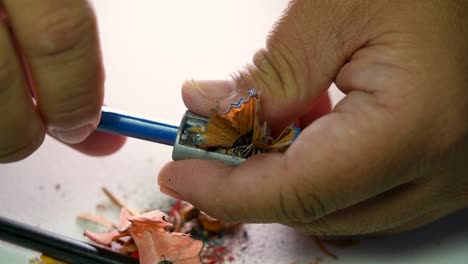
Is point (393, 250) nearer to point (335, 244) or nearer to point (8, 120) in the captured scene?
point (335, 244)

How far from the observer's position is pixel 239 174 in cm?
65

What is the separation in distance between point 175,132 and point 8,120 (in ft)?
0.68

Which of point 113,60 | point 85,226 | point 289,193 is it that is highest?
point 289,193

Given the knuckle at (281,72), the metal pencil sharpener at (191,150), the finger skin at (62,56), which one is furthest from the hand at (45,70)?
the knuckle at (281,72)

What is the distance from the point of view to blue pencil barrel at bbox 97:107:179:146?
0.74m

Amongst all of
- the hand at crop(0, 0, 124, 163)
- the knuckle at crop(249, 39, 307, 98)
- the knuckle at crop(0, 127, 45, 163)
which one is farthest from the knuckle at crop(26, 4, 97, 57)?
the knuckle at crop(249, 39, 307, 98)

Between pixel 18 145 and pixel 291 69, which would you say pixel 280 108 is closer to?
pixel 291 69

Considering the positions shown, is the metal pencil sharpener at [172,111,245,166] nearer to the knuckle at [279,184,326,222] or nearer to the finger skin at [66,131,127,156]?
the knuckle at [279,184,326,222]

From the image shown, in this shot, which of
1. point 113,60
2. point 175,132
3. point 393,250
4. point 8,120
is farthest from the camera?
point 113,60

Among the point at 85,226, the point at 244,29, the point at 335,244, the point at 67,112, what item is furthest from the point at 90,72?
the point at 244,29

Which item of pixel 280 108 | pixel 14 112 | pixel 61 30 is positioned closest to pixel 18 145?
pixel 14 112

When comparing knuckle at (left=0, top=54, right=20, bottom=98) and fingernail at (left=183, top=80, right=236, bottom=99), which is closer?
knuckle at (left=0, top=54, right=20, bottom=98)

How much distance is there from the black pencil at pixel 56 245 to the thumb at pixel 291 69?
0.25 m

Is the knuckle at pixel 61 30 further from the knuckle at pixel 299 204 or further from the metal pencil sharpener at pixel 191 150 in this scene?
the knuckle at pixel 299 204
